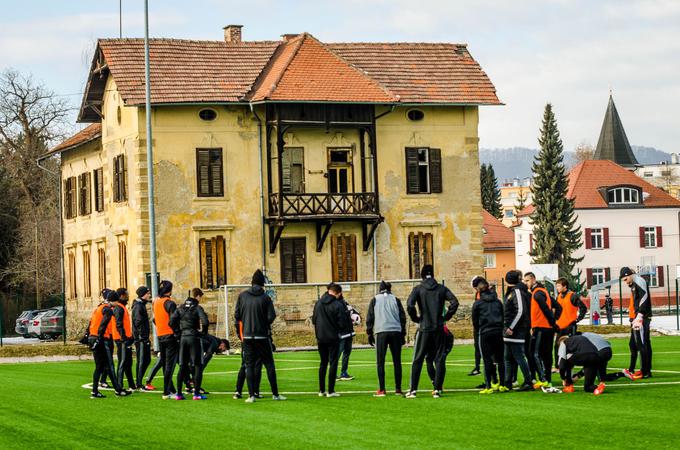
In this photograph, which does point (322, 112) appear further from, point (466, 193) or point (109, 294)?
point (109, 294)

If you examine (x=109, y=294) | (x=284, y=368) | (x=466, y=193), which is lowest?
(x=284, y=368)

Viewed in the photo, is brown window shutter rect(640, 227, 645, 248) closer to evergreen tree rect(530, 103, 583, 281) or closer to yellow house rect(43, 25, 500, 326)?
evergreen tree rect(530, 103, 583, 281)

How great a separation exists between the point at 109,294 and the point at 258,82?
28307 mm

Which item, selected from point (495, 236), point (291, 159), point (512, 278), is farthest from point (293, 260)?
point (495, 236)

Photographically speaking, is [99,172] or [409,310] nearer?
[409,310]

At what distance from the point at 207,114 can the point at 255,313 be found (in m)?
29.4

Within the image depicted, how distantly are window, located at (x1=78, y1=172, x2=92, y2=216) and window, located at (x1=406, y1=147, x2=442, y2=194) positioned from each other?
13.9 meters

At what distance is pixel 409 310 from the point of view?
21078 mm

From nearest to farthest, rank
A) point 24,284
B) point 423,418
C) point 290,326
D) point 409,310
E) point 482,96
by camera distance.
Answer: point 423,418
point 409,310
point 290,326
point 482,96
point 24,284

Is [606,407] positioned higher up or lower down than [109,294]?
lower down

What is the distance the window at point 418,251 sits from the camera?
51.7 m

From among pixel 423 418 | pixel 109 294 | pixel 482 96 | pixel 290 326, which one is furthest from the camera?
pixel 482 96

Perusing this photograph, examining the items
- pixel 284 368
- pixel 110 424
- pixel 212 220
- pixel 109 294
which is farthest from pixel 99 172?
pixel 110 424

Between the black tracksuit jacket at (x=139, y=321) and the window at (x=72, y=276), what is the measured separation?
34.9m
